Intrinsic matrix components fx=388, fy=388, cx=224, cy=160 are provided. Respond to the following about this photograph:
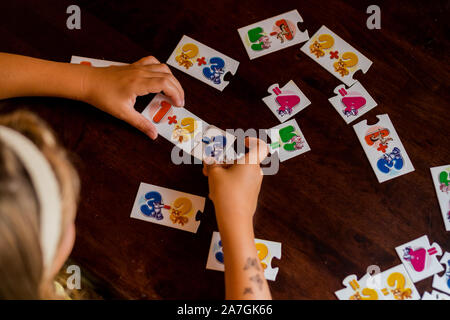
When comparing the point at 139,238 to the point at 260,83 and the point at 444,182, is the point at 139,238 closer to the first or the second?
the point at 260,83

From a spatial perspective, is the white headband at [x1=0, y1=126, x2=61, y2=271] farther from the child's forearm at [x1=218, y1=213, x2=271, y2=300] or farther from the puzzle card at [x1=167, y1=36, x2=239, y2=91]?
the puzzle card at [x1=167, y1=36, x2=239, y2=91]

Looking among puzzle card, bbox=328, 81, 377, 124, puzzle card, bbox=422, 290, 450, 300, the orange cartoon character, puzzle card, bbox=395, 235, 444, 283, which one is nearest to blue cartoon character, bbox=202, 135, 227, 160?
the orange cartoon character

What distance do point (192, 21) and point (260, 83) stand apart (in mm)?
322

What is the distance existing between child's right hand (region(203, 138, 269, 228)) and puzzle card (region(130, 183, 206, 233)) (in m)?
0.06

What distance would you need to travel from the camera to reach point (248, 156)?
44.6 inches

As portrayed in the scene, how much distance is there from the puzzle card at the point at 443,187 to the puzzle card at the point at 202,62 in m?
0.70

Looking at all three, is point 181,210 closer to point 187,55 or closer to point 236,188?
point 236,188

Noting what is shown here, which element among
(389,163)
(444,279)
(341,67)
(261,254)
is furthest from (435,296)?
(341,67)

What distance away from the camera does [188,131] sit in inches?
47.2

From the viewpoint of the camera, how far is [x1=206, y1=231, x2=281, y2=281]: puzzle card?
1.09 m

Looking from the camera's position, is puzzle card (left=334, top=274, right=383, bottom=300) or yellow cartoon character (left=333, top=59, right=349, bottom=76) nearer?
puzzle card (left=334, top=274, right=383, bottom=300)

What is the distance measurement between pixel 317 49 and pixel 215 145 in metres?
0.47
